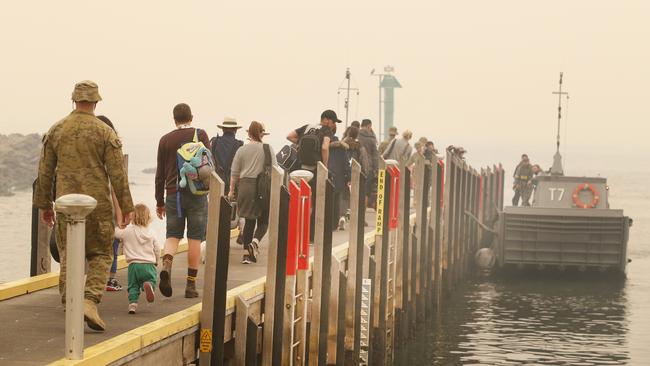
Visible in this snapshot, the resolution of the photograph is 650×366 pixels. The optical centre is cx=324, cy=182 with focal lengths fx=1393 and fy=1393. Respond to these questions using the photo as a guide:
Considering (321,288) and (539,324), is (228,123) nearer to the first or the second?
(321,288)

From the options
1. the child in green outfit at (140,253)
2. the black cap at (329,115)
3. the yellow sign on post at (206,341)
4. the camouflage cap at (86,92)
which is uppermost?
the black cap at (329,115)

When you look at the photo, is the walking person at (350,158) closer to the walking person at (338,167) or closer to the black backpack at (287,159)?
the walking person at (338,167)

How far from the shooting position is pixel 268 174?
15.5 m

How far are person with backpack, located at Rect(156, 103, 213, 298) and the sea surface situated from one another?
8.42 m

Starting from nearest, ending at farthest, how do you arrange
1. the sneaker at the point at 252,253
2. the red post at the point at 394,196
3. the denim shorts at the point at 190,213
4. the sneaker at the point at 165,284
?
1. the sneaker at the point at 165,284
2. the denim shorts at the point at 190,213
3. the sneaker at the point at 252,253
4. the red post at the point at 394,196

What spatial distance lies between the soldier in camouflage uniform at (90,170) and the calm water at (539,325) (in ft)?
34.6

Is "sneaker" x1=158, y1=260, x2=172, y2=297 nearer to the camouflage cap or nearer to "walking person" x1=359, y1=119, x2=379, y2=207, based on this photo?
the camouflage cap

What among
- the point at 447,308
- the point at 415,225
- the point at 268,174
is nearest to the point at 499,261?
the point at 447,308

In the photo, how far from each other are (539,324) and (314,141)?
33.9ft

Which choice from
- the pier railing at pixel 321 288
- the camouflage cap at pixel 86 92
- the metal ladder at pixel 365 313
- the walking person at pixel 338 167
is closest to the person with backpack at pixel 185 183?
the pier railing at pixel 321 288

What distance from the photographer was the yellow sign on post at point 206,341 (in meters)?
10.1

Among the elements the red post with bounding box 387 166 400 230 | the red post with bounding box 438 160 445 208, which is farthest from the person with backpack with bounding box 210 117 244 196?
the red post with bounding box 438 160 445 208

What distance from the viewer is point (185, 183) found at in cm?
1173

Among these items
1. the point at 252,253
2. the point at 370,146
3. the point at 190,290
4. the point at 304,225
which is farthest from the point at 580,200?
the point at 190,290
